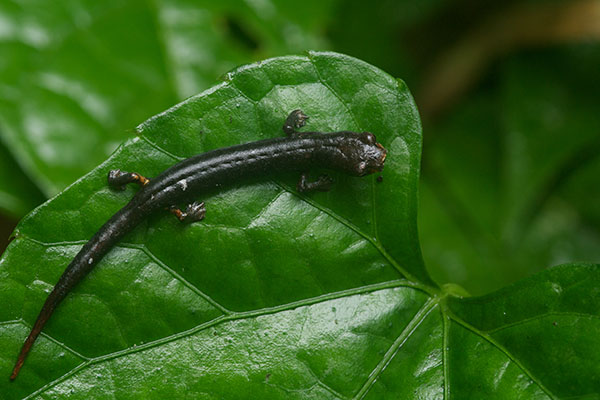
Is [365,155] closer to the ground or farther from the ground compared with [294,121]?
closer to the ground

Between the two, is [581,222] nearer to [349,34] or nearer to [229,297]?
[349,34]

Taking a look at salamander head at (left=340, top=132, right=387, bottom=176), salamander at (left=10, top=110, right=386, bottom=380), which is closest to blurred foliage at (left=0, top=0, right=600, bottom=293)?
salamander at (left=10, top=110, right=386, bottom=380)

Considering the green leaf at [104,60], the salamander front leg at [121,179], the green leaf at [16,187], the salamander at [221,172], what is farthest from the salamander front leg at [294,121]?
the green leaf at [16,187]

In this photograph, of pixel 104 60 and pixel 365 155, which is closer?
pixel 365 155

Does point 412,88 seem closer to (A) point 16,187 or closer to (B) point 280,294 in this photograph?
(B) point 280,294

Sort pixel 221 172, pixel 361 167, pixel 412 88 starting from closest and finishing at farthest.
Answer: pixel 361 167
pixel 221 172
pixel 412 88

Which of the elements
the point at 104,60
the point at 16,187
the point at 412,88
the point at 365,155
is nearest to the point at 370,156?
the point at 365,155

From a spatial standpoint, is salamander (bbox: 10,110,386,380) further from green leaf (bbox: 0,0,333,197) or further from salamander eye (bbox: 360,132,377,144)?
green leaf (bbox: 0,0,333,197)
